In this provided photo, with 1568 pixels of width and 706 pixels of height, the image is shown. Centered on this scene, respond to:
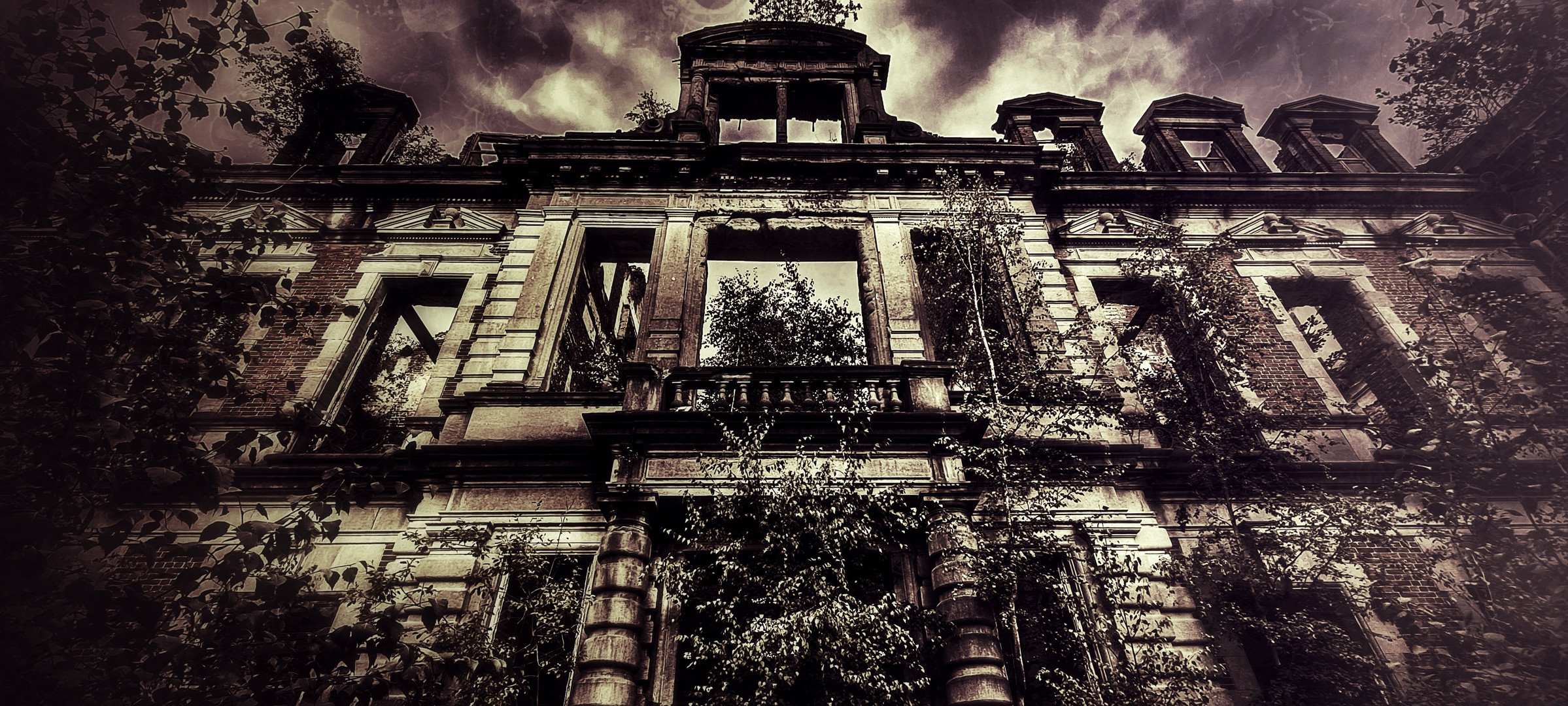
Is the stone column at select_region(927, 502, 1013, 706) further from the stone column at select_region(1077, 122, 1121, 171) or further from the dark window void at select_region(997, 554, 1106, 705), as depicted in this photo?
the stone column at select_region(1077, 122, 1121, 171)

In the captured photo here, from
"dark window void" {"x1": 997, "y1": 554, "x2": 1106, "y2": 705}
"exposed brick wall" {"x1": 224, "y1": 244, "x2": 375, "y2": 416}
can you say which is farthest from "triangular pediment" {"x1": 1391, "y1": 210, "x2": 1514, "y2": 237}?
"exposed brick wall" {"x1": 224, "y1": 244, "x2": 375, "y2": 416}

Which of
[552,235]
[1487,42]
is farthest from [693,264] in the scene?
[1487,42]

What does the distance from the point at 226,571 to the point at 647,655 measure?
163 inches

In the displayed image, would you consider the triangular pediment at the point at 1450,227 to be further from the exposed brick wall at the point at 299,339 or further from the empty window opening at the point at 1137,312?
the exposed brick wall at the point at 299,339

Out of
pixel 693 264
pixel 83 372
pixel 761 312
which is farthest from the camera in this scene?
pixel 761 312

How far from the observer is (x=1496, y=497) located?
31.9ft

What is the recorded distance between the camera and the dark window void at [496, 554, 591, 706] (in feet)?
23.8

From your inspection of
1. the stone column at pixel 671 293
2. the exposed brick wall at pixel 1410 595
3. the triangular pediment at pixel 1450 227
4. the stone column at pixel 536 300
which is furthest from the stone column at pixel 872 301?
the triangular pediment at pixel 1450 227

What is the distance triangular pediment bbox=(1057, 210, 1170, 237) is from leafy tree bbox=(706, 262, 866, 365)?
15.8 feet

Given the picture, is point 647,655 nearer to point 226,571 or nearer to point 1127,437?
point 226,571

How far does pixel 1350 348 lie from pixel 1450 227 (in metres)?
3.93

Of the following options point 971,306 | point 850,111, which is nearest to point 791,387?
point 971,306

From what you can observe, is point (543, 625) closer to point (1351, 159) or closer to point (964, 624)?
point (964, 624)

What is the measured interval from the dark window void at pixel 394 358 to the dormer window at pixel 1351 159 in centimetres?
1981
